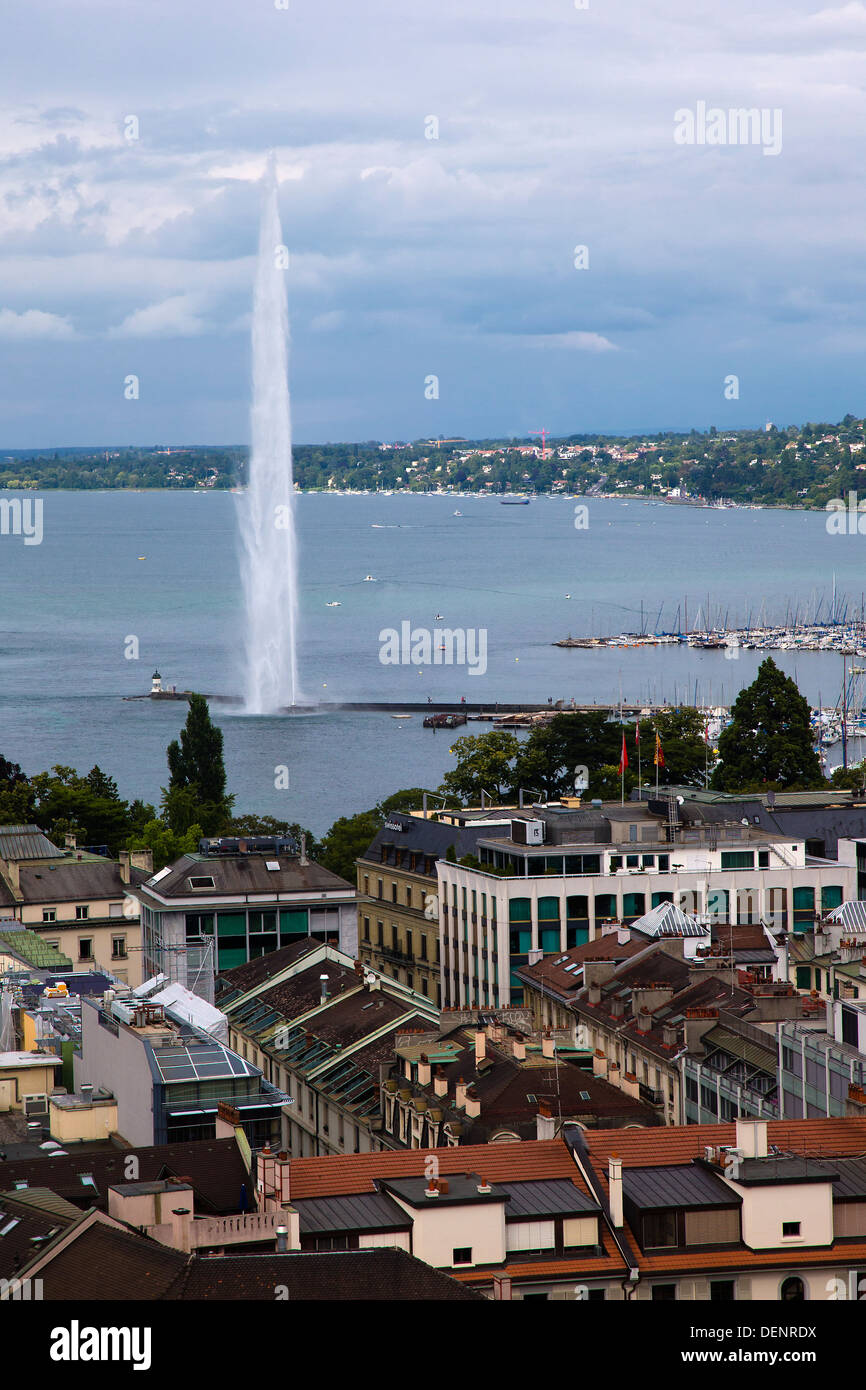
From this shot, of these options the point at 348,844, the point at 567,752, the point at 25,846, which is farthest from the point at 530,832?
the point at 567,752

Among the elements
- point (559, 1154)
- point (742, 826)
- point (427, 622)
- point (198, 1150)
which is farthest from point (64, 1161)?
point (427, 622)

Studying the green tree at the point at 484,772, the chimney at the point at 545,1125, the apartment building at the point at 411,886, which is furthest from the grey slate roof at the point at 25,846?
the chimney at the point at 545,1125

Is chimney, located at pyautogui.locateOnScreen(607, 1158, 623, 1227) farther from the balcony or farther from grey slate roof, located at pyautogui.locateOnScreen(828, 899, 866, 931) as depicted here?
grey slate roof, located at pyautogui.locateOnScreen(828, 899, 866, 931)

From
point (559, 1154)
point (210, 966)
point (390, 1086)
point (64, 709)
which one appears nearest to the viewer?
point (559, 1154)

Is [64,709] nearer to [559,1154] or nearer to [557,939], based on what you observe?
[557,939]

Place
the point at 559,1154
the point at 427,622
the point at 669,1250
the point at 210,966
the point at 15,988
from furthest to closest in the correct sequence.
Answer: the point at 427,622
the point at 210,966
the point at 15,988
the point at 559,1154
the point at 669,1250

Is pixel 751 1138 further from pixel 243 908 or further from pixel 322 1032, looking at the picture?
pixel 243 908
